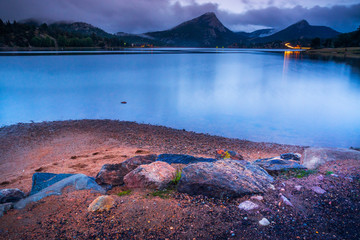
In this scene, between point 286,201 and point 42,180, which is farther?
point 42,180

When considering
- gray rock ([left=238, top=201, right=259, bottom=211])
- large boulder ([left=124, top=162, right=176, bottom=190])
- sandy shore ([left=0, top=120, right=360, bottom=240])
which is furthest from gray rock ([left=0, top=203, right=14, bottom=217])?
gray rock ([left=238, top=201, right=259, bottom=211])

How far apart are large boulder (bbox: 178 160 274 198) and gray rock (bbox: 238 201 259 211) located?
0.28m

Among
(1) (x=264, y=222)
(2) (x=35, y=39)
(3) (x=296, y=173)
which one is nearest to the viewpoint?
(1) (x=264, y=222)

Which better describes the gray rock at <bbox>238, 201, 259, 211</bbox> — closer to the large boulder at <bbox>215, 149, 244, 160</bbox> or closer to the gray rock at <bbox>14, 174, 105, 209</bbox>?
the gray rock at <bbox>14, 174, 105, 209</bbox>

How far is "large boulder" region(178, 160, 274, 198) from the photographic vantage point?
4.37 m

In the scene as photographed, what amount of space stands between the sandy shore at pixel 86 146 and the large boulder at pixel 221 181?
335 centimetres

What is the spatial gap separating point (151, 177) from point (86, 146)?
19.4 ft

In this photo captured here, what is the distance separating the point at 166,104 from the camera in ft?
71.4

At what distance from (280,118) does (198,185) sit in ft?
47.4

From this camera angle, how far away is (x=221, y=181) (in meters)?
4.45

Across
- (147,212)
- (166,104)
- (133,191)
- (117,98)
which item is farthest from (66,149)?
(117,98)

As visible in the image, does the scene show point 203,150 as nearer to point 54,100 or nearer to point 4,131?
point 4,131

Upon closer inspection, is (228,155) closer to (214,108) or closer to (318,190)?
(318,190)

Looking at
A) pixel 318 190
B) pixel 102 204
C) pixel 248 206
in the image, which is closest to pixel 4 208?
pixel 102 204
